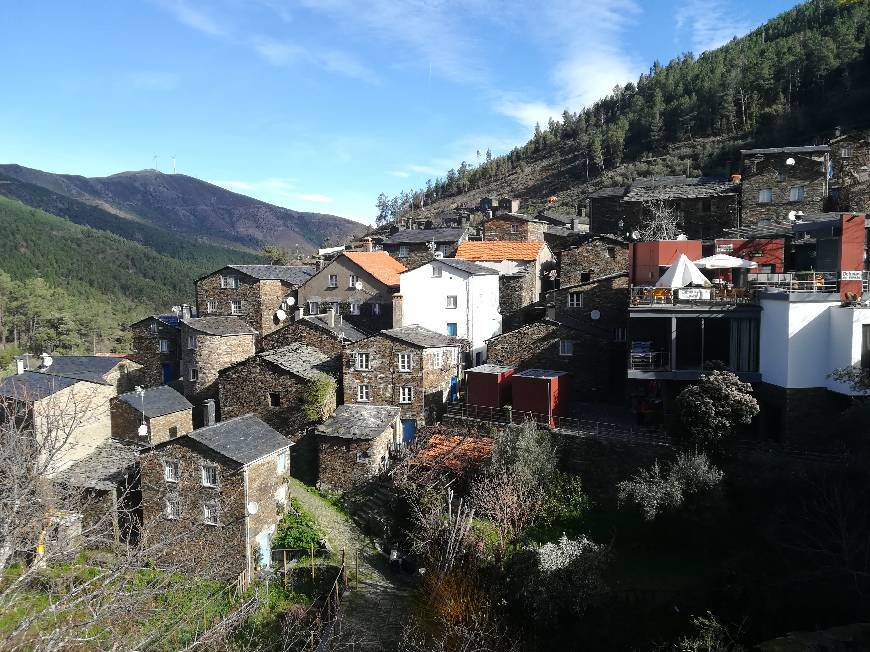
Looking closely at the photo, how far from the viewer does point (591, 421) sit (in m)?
25.7

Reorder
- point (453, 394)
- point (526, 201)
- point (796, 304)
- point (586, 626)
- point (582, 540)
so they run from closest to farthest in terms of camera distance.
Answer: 1. point (586, 626)
2. point (582, 540)
3. point (796, 304)
4. point (453, 394)
5. point (526, 201)

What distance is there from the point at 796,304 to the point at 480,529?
13803 millimetres

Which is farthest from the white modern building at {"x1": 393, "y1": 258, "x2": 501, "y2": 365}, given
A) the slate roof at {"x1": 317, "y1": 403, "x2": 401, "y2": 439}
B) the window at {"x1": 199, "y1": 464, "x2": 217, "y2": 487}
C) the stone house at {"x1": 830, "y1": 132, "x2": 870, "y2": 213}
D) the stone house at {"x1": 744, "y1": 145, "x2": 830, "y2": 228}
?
the stone house at {"x1": 830, "y1": 132, "x2": 870, "y2": 213}

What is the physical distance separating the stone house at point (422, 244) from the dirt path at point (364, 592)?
2668 cm

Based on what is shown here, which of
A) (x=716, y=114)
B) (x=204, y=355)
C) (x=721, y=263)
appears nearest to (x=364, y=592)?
(x=204, y=355)

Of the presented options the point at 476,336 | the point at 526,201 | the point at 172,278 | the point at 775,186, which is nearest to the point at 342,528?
the point at 476,336

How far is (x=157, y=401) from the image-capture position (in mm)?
33188

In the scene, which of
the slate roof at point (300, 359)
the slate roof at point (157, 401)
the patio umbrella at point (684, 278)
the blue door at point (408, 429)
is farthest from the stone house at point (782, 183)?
the slate roof at point (157, 401)

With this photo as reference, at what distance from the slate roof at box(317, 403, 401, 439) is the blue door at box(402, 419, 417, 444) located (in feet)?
2.52

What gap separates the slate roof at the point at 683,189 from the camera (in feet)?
146

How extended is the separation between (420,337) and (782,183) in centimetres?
2815

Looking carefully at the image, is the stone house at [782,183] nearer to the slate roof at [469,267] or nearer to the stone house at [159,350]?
the slate roof at [469,267]

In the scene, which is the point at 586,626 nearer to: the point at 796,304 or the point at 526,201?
the point at 796,304

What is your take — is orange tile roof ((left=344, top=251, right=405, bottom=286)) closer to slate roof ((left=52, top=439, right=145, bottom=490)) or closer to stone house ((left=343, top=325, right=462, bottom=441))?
stone house ((left=343, top=325, right=462, bottom=441))
